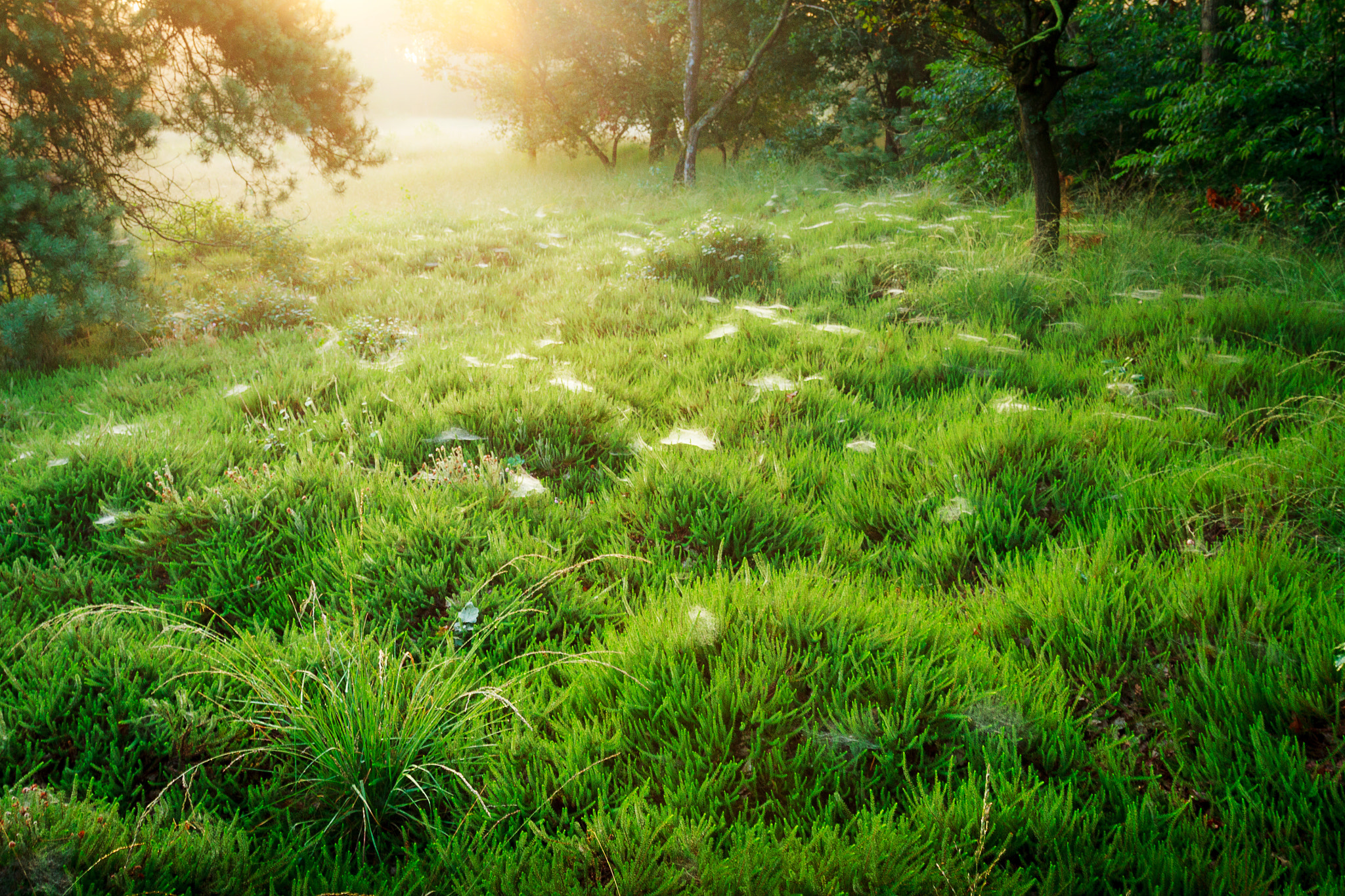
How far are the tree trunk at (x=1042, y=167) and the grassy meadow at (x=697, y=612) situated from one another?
1794 mm

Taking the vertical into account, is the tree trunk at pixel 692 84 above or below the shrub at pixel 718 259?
above

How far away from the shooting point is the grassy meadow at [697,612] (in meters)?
1.30

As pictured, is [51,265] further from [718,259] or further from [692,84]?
[692,84]

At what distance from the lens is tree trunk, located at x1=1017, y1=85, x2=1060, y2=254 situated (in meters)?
5.91

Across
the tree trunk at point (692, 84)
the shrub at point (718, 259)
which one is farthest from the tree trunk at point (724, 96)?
the shrub at point (718, 259)

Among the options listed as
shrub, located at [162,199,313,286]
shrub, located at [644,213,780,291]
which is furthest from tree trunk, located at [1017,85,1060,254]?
shrub, located at [162,199,313,286]

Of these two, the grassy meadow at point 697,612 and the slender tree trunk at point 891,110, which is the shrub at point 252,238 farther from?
the slender tree trunk at point 891,110

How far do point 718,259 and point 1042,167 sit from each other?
10.9 feet

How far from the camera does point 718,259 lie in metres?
6.59

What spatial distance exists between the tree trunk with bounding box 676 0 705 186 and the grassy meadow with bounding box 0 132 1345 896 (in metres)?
11.7

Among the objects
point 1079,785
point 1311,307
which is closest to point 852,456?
point 1079,785

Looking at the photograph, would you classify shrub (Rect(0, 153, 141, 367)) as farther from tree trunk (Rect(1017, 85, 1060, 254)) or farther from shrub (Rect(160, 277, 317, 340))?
tree trunk (Rect(1017, 85, 1060, 254))

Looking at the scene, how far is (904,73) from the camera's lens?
1477cm

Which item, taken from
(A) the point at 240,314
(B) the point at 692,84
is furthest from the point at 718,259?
(B) the point at 692,84
